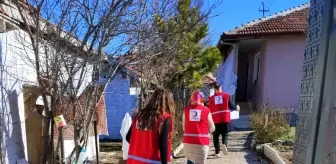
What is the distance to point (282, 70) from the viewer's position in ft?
48.0

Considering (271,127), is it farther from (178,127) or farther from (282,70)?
(282,70)

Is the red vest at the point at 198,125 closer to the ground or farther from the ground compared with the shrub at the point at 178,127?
farther from the ground

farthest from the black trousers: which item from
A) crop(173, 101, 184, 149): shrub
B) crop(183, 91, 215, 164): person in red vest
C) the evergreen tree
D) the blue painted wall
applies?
the blue painted wall

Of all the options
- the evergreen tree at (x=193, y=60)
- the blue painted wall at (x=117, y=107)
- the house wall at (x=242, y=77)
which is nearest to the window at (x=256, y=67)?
the house wall at (x=242, y=77)

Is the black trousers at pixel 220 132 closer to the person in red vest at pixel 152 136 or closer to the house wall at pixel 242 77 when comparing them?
the person in red vest at pixel 152 136

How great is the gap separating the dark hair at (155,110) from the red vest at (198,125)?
1981 mm

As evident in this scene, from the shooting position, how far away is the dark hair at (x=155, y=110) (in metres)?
4.01

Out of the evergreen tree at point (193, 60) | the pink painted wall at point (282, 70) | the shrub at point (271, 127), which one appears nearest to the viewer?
the shrub at point (271, 127)

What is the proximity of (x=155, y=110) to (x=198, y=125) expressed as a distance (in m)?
2.21

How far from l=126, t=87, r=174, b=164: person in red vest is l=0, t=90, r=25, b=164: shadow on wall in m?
1.89

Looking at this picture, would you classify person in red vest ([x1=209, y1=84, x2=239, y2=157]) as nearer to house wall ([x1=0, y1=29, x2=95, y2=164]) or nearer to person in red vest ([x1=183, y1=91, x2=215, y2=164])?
person in red vest ([x1=183, y1=91, x2=215, y2=164])

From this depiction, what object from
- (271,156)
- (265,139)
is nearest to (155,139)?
(271,156)

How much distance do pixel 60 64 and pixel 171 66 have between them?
6.10 metres

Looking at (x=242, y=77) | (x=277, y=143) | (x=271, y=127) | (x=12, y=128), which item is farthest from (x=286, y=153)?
(x=242, y=77)
